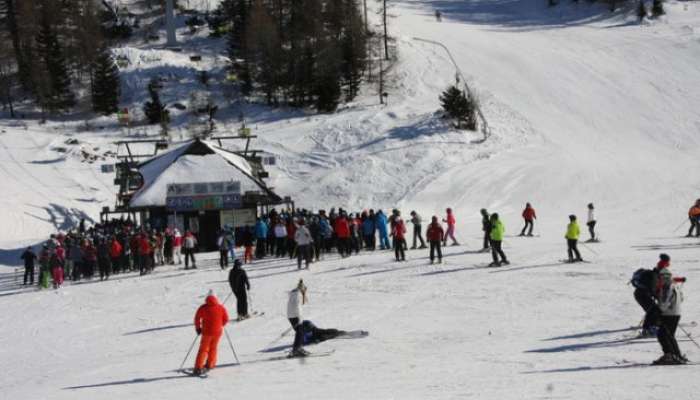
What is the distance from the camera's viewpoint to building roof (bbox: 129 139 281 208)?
29.4m

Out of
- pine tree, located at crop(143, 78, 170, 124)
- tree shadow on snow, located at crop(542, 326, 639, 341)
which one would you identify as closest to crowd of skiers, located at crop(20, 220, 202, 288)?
tree shadow on snow, located at crop(542, 326, 639, 341)

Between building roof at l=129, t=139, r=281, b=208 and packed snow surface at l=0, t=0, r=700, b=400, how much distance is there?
5.54 metres

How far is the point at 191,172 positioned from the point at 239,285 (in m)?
16.6

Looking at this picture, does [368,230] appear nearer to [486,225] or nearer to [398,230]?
[398,230]

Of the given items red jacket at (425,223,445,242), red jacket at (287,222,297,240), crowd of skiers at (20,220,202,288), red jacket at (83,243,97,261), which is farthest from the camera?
red jacket at (287,222,297,240)

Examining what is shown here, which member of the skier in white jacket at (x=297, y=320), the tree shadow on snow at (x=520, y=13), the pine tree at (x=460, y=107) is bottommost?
the skier in white jacket at (x=297, y=320)

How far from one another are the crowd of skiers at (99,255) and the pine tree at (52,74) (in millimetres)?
28557

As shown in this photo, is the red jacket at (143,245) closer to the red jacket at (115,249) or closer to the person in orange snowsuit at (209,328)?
the red jacket at (115,249)

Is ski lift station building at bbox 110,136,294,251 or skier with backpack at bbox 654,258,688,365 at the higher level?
ski lift station building at bbox 110,136,294,251

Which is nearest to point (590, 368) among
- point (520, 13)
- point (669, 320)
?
point (669, 320)

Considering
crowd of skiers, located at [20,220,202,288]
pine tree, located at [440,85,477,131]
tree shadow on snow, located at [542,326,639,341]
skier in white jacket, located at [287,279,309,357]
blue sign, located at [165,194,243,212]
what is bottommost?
tree shadow on snow, located at [542,326,639,341]

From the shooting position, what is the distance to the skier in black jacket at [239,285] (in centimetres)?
1476

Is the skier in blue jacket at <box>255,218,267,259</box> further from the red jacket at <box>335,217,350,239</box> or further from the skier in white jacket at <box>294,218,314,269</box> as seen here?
the skier in white jacket at <box>294,218,314,269</box>

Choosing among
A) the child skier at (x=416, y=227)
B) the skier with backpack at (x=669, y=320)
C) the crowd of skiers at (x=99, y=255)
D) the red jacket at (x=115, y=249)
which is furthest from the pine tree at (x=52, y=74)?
the skier with backpack at (x=669, y=320)
